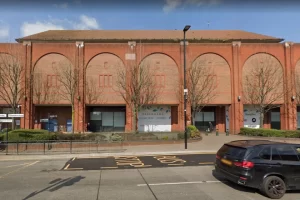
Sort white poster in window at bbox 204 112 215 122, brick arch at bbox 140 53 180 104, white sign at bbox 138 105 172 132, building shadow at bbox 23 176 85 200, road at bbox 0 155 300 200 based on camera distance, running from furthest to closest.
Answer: white poster in window at bbox 204 112 215 122, white sign at bbox 138 105 172 132, brick arch at bbox 140 53 180 104, building shadow at bbox 23 176 85 200, road at bbox 0 155 300 200

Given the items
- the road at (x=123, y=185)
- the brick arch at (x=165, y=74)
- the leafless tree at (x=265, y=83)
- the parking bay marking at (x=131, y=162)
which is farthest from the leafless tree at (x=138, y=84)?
the road at (x=123, y=185)

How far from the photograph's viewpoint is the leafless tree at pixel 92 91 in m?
31.9

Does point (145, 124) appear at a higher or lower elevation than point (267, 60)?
lower

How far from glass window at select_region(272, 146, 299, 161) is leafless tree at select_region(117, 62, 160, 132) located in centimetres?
2369

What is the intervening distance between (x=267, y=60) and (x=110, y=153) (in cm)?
2507

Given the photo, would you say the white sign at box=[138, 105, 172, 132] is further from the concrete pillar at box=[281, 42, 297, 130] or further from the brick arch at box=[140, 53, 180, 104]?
the concrete pillar at box=[281, 42, 297, 130]

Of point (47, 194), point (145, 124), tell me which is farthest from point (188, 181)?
point (145, 124)

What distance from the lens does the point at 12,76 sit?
3059 cm

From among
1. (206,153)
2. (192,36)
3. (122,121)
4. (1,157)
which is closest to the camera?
(1,157)

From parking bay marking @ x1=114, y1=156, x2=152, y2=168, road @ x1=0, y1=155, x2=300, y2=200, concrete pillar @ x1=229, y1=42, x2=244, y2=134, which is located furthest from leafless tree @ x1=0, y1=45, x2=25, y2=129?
concrete pillar @ x1=229, y1=42, x2=244, y2=134

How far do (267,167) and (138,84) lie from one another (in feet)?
80.6

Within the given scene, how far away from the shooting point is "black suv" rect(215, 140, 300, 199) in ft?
23.5

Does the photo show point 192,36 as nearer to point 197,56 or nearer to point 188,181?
point 197,56

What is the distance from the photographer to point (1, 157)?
629 inches
